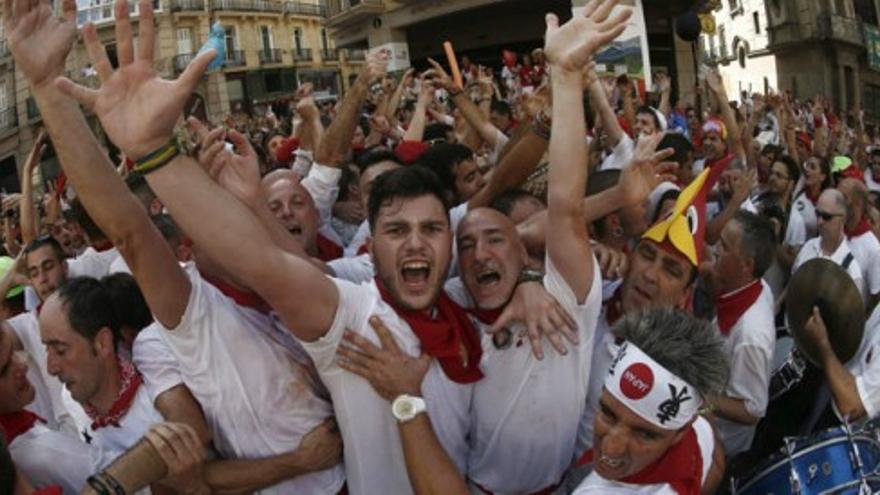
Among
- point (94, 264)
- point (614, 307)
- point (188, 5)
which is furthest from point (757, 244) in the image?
point (188, 5)

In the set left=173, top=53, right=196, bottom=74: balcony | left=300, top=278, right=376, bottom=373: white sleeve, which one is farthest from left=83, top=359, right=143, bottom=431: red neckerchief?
left=173, top=53, right=196, bottom=74: balcony

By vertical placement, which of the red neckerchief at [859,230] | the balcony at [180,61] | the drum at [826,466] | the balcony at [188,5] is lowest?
the drum at [826,466]

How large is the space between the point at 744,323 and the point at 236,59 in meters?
A: 51.8

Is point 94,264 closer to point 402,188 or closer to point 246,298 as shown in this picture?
point 246,298

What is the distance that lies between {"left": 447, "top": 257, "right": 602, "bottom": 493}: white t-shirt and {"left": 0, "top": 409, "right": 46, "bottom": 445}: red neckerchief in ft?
4.85

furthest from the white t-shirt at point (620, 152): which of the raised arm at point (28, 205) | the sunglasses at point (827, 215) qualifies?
the raised arm at point (28, 205)

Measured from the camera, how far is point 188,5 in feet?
163

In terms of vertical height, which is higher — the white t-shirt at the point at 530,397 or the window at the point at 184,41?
the window at the point at 184,41

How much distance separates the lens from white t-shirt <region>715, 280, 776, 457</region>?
3393mm

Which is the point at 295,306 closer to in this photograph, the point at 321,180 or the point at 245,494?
the point at 245,494

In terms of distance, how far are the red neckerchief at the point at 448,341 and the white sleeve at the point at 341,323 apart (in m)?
0.14

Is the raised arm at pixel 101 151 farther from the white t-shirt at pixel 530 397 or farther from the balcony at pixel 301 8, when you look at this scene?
the balcony at pixel 301 8

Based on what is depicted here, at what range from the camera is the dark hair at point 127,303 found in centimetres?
287

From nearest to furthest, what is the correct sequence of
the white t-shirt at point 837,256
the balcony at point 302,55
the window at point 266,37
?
the white t-shirt at point 837,256, the window at point 266,37, the balcony at point 302,55
